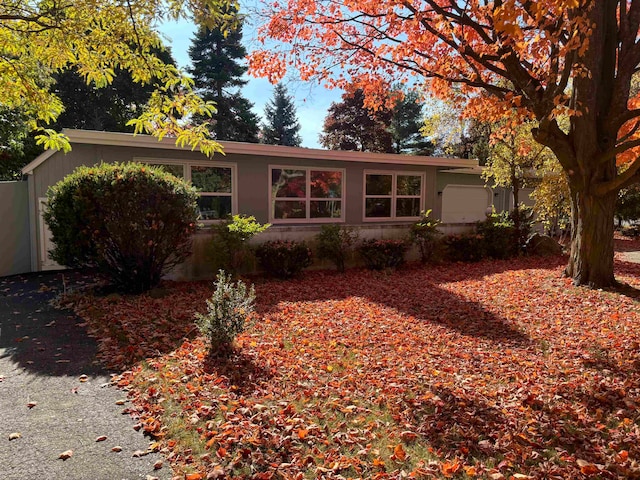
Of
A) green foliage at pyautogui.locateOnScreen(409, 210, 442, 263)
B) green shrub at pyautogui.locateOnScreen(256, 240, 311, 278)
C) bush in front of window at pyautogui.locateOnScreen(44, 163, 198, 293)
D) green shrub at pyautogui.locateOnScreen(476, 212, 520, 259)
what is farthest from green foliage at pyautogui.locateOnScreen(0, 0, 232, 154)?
green shrub at pyautogui.locateOnScreen(476, 212, 520, 259)

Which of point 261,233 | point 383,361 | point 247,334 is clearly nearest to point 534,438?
point 383,361

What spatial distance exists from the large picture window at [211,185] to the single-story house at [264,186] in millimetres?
25

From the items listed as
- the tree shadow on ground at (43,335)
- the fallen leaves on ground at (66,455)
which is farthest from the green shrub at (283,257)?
the fallen leaves on ground at (66,455)

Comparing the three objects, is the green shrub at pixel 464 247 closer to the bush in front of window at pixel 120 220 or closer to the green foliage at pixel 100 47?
the bush in front of window at pixel 120 220

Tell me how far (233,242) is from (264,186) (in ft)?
11.1

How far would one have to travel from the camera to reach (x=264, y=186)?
1122 centimetres

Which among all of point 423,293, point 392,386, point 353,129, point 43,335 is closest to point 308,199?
point 423,293

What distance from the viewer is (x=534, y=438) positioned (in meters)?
2.98

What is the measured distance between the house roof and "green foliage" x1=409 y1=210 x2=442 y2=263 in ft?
8.73

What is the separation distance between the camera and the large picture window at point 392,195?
43.0ft

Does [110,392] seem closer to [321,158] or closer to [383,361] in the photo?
[383,361]

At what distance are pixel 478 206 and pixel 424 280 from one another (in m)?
11.2

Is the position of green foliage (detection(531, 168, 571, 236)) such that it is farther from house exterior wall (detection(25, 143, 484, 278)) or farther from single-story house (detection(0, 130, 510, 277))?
house exterior wall (detection(25, 143, 484, 278))

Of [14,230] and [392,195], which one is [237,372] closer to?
[14,230]
